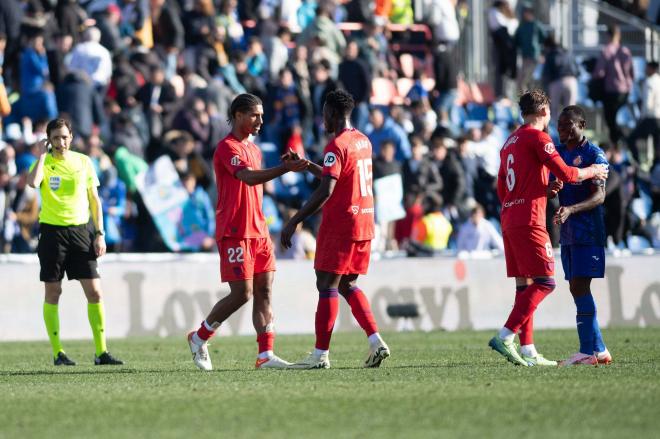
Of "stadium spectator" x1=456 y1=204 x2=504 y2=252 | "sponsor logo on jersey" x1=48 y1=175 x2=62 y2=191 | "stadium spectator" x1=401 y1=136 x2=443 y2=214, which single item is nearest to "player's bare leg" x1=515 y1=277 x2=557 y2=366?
"sponsor logo on jersey" x1=48 y1=175 x2=62 y2=191

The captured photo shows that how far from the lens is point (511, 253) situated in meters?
12.4

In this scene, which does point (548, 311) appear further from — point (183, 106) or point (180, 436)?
point (180, 436)

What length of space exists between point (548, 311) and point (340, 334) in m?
3.23

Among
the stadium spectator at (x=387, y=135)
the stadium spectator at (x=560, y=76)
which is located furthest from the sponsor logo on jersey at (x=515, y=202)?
the stadium spectator at (x=560, y=76)

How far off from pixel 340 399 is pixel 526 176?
3.48 meters

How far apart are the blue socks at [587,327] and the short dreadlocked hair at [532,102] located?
1.65 m

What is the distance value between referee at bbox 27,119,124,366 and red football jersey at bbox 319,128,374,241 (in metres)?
2.85

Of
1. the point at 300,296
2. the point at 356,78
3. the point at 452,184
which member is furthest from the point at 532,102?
the point at 356,78

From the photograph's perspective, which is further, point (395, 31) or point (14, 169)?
point (395, 31)

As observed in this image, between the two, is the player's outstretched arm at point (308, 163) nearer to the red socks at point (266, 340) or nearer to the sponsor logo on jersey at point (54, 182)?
the red socks at point (266, 340)

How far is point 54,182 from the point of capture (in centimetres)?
1400

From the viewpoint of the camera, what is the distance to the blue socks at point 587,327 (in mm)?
12531

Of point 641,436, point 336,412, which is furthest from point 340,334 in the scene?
point 641,436

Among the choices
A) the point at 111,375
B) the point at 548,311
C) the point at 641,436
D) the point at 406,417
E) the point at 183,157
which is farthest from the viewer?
the point at 183,157
